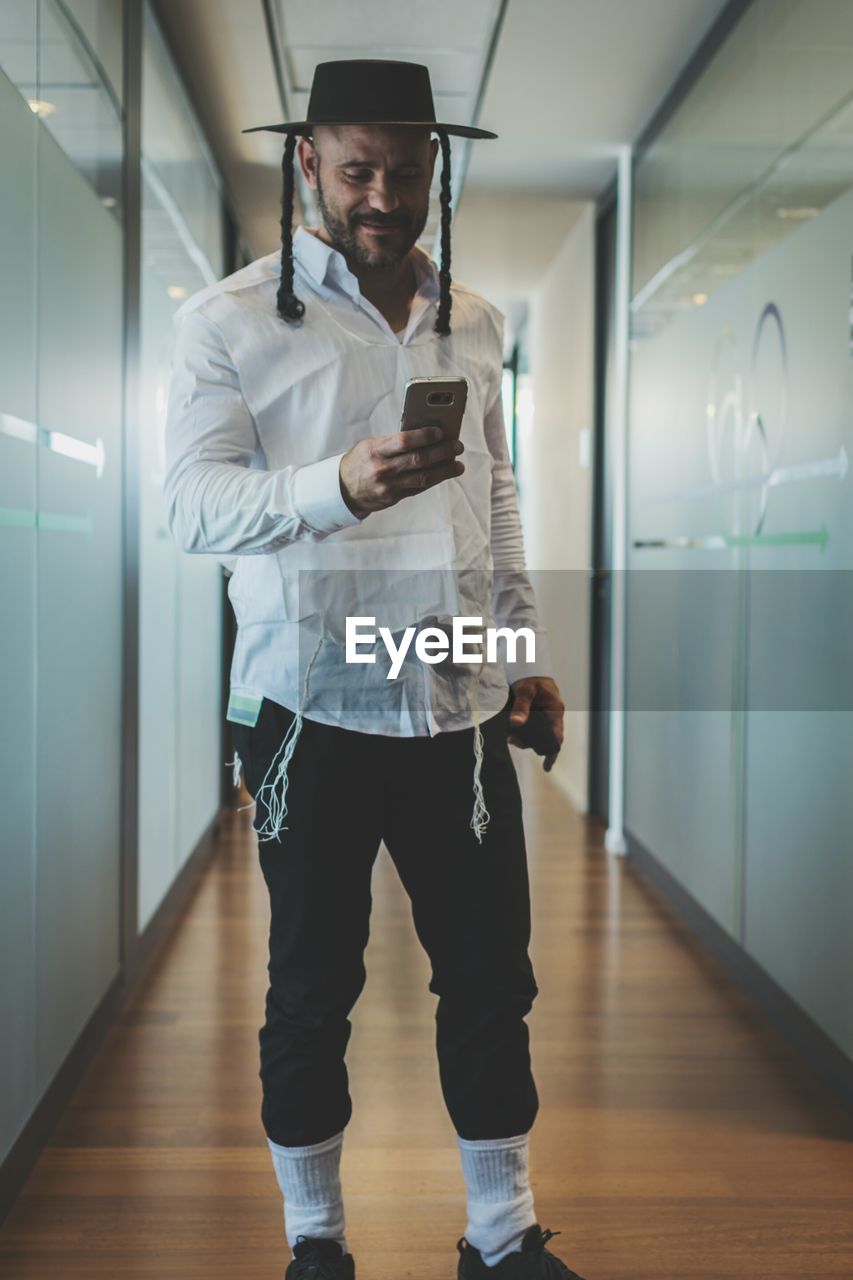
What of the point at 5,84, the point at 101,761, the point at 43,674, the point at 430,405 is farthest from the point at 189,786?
the point at 430,405

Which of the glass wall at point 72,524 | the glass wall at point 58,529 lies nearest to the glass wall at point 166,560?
the glass wall at point 72,524

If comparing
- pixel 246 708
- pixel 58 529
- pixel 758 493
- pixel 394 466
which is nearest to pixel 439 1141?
pixel 246 708

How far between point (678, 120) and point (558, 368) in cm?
239

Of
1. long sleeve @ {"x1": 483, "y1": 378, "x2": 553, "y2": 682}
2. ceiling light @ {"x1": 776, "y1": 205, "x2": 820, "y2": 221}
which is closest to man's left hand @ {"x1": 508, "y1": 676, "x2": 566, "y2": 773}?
long sleeve @ {"x1": 483, "y1": 378, "x2": 553, "y2": 682}

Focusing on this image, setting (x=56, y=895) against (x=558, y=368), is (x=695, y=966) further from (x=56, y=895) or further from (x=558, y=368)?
(x=558, y=368)

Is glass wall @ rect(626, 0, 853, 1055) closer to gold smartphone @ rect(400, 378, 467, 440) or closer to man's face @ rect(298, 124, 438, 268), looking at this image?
man's face @ rect(298, 124, 438, 268)

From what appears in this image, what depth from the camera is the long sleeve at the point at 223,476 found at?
132 cm

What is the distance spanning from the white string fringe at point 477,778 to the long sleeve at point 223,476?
1.02 feet

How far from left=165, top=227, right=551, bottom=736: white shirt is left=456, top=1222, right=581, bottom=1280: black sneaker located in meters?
0.68

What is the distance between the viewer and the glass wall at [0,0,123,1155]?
6.37 ft

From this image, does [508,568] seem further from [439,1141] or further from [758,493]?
[758,493]

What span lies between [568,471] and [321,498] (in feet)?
16.0

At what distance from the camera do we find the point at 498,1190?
1.59 meters

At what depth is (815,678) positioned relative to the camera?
2551 mm
